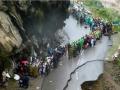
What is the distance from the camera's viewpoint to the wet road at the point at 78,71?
118 ft

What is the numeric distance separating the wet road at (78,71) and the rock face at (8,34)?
4950mm

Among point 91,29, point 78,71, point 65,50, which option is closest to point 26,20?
point 65,50

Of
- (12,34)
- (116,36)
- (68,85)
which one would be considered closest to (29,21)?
(12,34)

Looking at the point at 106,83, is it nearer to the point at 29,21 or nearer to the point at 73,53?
the point at 73,53

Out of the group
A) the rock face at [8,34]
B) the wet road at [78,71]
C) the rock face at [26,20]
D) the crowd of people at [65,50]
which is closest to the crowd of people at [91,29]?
the crowd of people at [65,50]

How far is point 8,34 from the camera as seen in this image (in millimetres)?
33812

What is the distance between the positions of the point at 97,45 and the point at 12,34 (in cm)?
1758

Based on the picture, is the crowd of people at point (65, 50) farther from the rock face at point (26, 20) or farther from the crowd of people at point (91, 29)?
the rock face at point (26, 20)

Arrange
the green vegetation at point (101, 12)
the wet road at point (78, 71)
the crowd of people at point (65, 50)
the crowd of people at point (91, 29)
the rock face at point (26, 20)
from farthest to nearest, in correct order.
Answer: the green vegetation at point (101, 12) → the crowd of people at point (91, 29) → the wet road at point (78, 71) → the crowd of people at point (65, 50) → the rock face at point (26, 20)

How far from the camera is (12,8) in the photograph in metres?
37.1

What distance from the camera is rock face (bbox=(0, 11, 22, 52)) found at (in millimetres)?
32438

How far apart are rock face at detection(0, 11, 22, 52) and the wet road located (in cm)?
495

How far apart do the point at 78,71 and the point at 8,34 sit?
981 cm

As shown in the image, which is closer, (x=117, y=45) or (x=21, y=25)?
(x=21, y=25)
